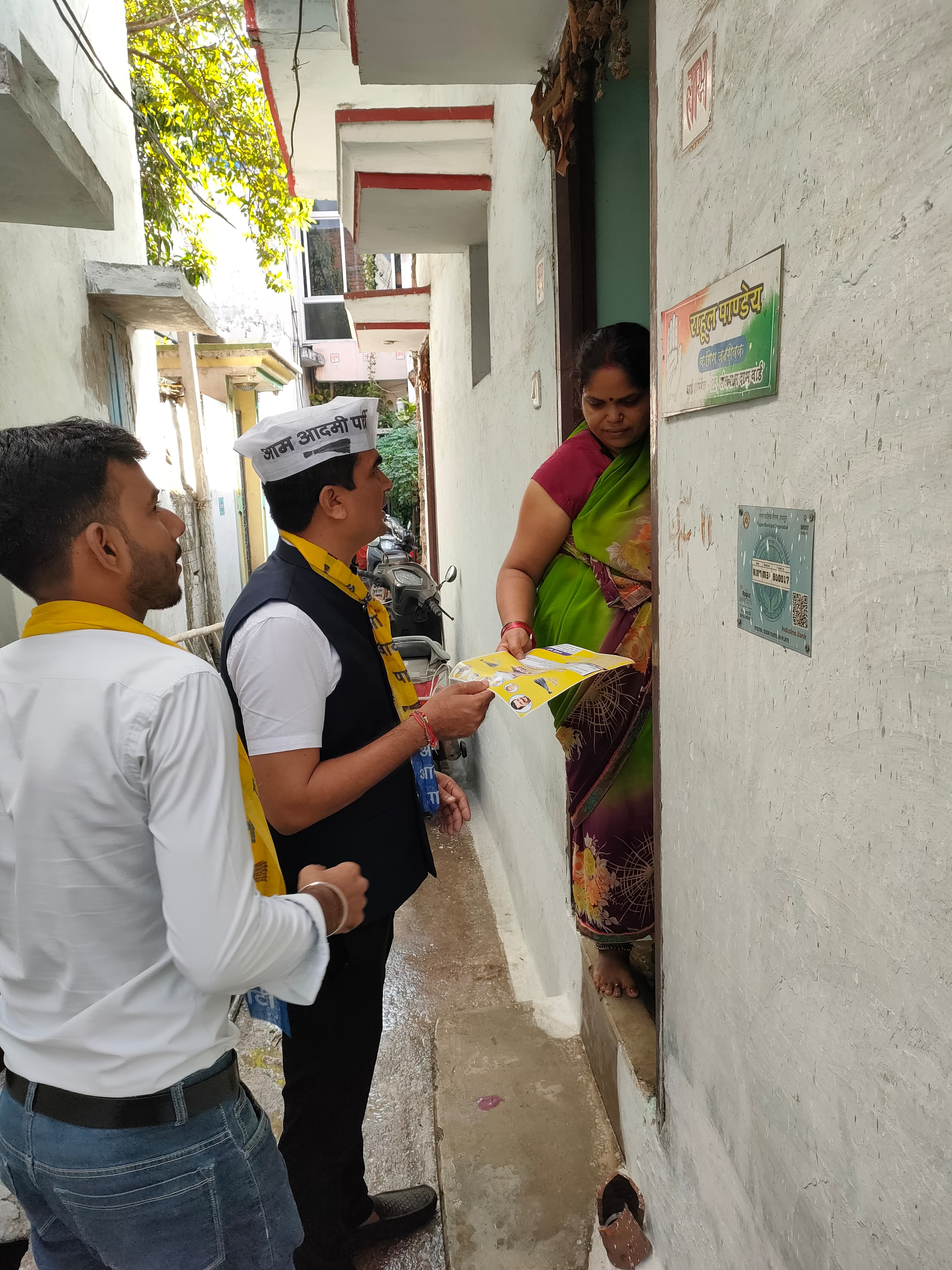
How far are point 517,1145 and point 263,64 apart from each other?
4113 millimetres

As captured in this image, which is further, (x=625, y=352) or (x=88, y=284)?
(x=88, y=284)

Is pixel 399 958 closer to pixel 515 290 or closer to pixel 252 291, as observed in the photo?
pixel 515 290

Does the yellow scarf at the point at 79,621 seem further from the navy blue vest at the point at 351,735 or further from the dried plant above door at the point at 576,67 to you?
the dried plant above door at the point at 576,67

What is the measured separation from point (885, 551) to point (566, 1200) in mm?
1888

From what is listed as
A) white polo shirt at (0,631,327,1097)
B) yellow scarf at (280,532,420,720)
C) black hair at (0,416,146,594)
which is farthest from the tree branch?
white polo shirt at (0,631,327,1097)

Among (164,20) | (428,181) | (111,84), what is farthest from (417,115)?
(164,20)

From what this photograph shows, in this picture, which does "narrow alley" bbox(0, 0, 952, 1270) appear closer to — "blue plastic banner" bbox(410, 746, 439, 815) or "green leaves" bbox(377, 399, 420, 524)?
"blue plastic banner" bbox(410, 746, 439, 815)

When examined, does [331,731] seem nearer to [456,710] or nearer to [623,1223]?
[456,710]

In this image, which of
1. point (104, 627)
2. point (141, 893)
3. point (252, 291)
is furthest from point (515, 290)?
point (252, 291)

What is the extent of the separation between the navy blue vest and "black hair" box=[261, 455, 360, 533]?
6 centimetres

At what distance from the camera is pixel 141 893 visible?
1105 millimetres

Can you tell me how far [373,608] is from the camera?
1914 mm

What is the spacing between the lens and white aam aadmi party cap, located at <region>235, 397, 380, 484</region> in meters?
1.75

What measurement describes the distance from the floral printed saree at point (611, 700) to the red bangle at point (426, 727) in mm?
465
